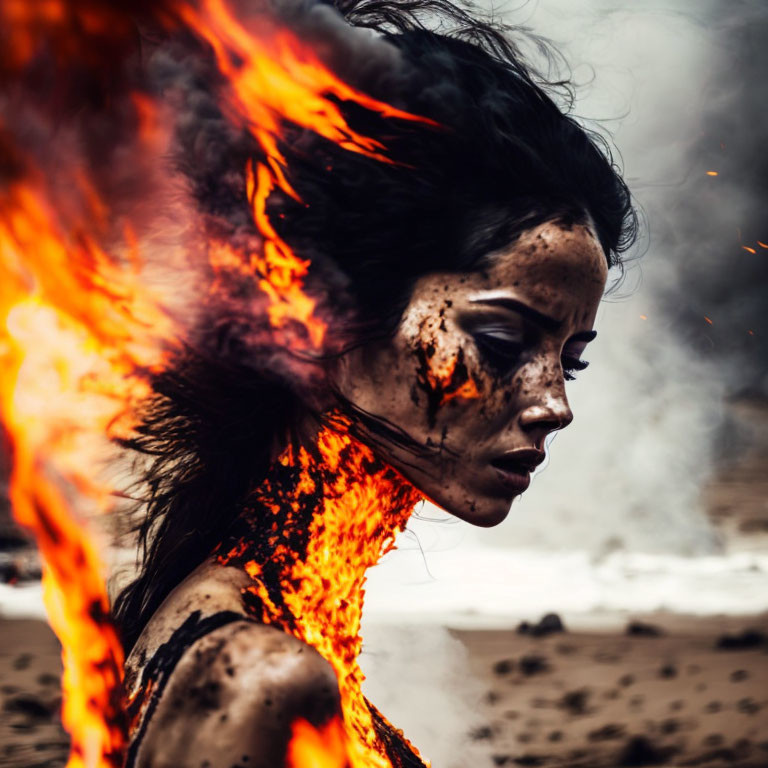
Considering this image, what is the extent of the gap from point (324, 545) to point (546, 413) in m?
0.55

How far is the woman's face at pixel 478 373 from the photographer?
5.90 feet

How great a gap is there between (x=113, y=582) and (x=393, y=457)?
0.92 meters

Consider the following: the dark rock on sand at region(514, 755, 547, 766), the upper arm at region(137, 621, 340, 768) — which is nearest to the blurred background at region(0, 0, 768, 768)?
the dark rock on sand at region(514, 755, 547, 766)

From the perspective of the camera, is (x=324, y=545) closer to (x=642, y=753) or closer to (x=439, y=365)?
(x=439, y=365)

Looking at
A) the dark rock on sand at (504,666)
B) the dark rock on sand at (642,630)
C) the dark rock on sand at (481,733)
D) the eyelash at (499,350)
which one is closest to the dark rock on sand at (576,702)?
the dark rock on sand at (504,666)

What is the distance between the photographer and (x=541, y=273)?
1.83 metres

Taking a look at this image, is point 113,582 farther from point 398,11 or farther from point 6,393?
point 398,11

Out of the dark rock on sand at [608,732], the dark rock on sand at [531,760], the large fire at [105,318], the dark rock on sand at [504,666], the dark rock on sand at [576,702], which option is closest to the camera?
the large fire at [105,318]

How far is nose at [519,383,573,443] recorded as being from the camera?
1812mm

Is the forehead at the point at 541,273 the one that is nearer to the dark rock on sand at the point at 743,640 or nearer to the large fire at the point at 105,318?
the large fire at the point at 105,318

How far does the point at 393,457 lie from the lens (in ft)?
6.08

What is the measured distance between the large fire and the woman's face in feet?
0.20

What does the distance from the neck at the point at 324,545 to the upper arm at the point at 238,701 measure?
7.8 inches

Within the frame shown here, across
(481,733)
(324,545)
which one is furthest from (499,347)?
(481,733)
